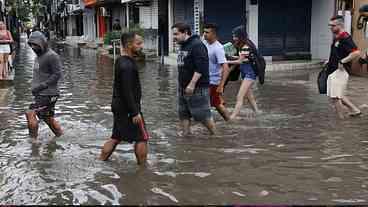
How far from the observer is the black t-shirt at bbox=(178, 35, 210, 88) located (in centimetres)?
738

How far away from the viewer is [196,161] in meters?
6.73

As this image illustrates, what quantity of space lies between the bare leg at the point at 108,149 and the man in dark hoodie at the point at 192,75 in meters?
1.47

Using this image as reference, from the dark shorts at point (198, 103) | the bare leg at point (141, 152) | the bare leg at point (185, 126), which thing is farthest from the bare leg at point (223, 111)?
the bare leg at point (141, 152)

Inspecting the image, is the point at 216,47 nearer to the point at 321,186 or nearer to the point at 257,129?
the point at 257,129

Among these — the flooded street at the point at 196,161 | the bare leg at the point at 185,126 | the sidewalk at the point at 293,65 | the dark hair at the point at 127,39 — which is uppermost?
the dark hair at the point at 127,39

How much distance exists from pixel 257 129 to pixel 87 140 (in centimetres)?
266

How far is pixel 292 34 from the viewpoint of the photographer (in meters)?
20.3

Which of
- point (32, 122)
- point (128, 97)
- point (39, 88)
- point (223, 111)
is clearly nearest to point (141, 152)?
point (128, 97)

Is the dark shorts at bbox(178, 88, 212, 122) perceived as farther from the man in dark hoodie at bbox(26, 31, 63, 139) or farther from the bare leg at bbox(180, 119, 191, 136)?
the man in dark hoodie at bbox(26, 31, 63, 139)

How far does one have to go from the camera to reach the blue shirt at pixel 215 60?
8359 mm

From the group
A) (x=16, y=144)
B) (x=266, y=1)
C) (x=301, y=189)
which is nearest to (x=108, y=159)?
(x=16, y=144)

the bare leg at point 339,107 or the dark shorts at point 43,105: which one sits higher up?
the dark shorts at point 43,105

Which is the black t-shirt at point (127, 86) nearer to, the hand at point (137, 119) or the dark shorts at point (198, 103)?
the hand at point (137, 119)

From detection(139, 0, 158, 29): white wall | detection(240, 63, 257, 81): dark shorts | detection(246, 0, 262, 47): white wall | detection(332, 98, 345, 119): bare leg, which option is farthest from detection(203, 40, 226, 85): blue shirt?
detection(139, 0, 158, 29): white wall
